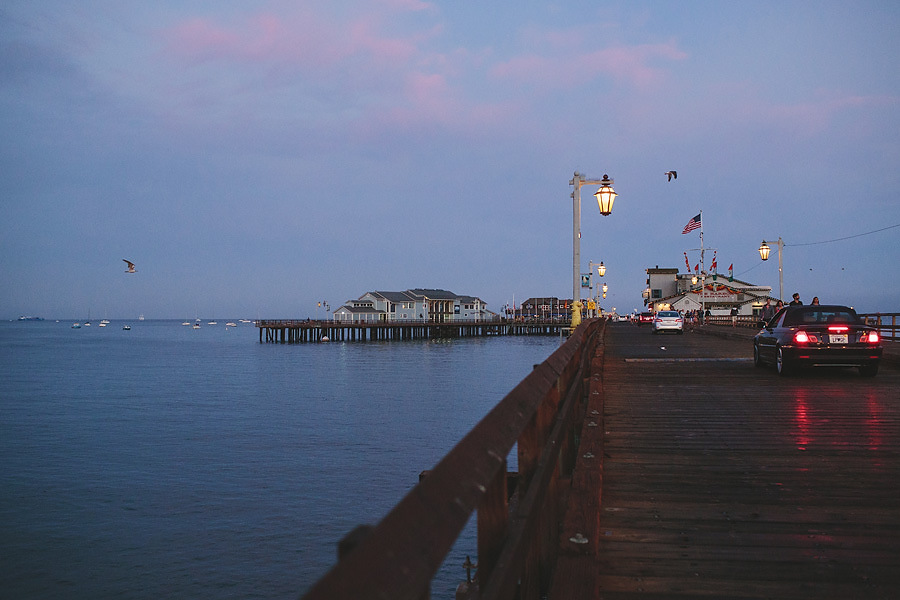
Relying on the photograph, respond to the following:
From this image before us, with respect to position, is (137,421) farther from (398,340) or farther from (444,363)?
(398,340)

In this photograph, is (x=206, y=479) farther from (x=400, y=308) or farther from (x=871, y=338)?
(x=400, y=308)

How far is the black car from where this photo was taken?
13742mm

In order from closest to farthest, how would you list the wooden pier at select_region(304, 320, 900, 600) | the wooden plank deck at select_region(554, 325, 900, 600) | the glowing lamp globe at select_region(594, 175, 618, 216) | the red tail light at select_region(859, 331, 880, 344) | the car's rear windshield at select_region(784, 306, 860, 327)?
the wooden pier at select_region(304, 320, 900, 600), the wooden plank deck at select_region(554, 325, 900, 600), the red tail light at select_region(859, 331, 880, 344), the car's rear windshield at select_region(784, 306, 860, 327), the glowing lamp globe at select_region(594, 175, 618, 216)

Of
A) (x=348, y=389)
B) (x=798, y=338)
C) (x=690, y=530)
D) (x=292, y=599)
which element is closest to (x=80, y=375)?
(x=348, y=389)

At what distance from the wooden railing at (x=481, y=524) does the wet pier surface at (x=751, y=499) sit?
2.50 feet

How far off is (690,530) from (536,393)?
6.23 ft

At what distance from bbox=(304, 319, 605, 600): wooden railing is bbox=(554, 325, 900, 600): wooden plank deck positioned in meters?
0.49

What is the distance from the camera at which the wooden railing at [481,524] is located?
3.97ft

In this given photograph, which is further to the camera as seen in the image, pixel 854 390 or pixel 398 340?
pixel 398 340

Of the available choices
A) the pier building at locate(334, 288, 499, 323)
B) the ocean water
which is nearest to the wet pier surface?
the ocean water

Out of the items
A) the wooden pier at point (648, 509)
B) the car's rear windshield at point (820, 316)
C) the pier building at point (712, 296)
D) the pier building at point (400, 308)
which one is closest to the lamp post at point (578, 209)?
the car's rear windshield at point (820, 316)

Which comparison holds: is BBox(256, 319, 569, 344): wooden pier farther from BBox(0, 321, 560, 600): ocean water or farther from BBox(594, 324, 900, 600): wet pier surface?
BBox(594, 324, 900, 600): wet pier surface

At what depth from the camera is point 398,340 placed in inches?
4624

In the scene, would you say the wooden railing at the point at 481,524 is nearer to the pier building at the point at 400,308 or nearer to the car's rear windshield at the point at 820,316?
the car's rear windshield at the point at 820,316
